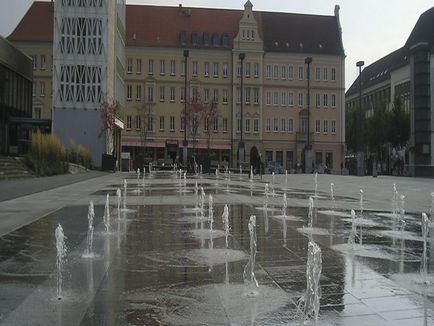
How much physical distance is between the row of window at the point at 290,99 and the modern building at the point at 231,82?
154mm

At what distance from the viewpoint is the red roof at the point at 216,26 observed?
8331 centimetres

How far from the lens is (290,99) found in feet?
280

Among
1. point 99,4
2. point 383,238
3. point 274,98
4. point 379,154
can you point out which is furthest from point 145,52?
point 383,238

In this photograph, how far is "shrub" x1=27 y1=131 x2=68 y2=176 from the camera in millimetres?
33812

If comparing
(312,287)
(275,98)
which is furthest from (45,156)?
(275,98)

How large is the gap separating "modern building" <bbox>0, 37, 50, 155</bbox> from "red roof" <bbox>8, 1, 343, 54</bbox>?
31.2 metres

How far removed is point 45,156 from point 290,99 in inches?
2213

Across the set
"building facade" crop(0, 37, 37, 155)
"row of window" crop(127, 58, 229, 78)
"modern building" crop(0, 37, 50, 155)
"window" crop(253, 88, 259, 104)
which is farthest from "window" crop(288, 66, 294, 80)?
"building facade" crop(0, 37, 37, 155)

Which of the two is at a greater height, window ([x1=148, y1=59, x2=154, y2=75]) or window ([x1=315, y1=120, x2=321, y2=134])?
window ([x1=148, y1=59, x2=154, y2=75])

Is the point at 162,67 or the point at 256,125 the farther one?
the point at 256,125

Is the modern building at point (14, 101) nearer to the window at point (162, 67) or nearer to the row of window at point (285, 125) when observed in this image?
the window at point (162, 67)

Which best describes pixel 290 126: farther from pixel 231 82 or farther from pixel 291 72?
pixel 231 82

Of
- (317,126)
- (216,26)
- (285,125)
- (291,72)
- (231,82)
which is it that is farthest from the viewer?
(216,26)

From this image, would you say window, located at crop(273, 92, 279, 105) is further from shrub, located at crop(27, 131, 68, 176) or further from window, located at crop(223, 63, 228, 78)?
shrub, located at crop(27, 131, 68, 176)
